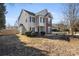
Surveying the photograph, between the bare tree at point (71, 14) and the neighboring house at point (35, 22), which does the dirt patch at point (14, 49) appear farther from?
the bare tree at point (71, 14)

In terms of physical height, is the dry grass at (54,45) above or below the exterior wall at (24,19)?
below

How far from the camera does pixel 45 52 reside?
4.06 metres

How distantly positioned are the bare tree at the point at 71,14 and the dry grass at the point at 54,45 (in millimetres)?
196

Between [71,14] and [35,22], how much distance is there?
1.48ft

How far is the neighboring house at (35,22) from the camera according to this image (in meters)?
4.09

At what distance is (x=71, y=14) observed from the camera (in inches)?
159

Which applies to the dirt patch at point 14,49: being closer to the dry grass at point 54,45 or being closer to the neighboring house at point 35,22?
the dry grass at point 54,45

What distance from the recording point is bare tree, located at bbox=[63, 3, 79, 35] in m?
4.05

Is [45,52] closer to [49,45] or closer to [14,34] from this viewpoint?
[49,45]

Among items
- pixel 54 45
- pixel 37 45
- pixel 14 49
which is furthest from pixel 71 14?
pixel 14 49

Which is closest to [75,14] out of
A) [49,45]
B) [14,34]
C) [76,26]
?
[76,26]

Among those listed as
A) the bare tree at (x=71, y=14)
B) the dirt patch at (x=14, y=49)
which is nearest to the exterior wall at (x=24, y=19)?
the dirt patch at (x=14, y=49)

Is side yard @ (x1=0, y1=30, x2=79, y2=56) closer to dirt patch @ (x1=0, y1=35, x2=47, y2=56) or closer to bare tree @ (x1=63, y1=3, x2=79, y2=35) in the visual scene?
dirt patch @ (x1=0, y1=35, x2=47, y2=56)

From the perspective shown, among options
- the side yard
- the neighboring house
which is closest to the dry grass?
the side yard
